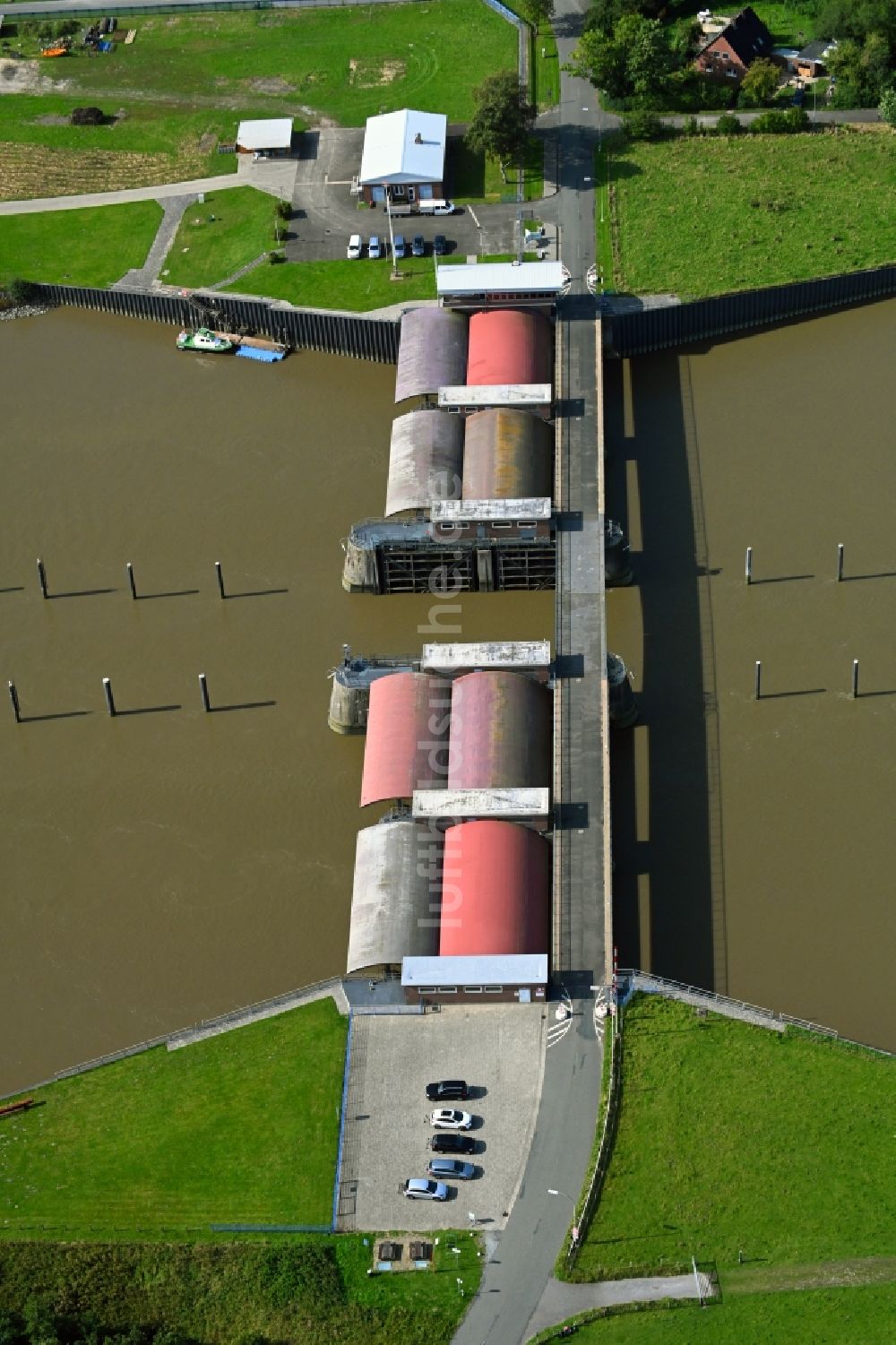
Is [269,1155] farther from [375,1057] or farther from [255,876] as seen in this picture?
[255,876]

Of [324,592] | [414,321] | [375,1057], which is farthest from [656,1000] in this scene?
[414,321]

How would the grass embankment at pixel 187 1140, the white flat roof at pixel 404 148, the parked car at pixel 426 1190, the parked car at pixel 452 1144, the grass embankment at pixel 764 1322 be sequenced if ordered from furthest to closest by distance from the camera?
the white flat roof at pixel 404 148
the parked car at pixel 452 1144
the grass embankment at pixel 187 1140
the parked car at pixel 426 1190
the grass embankment at pixel 764 1322

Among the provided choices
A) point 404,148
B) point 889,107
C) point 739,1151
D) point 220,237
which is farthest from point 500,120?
point 739,1151

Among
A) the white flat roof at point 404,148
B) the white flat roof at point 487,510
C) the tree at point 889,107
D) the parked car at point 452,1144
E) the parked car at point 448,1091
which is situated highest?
the tree at point 889,107

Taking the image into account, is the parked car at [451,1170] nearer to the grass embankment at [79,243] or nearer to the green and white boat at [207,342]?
the green and white boat at [207,342]

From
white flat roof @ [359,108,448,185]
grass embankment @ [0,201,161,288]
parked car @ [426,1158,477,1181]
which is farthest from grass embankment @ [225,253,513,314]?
parked car @ [426,1158,477,1181]

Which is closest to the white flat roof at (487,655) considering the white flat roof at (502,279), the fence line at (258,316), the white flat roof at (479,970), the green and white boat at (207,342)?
the white flat roof at (479,970)
